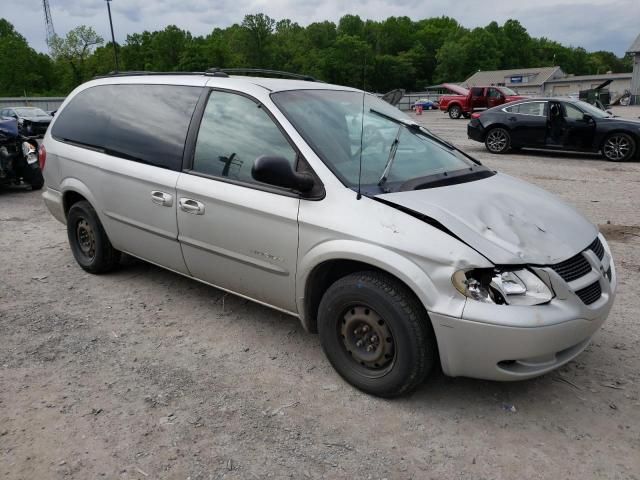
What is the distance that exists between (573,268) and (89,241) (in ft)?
13.0

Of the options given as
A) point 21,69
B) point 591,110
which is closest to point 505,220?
point 591,110

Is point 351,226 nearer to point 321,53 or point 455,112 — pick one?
point 455,112

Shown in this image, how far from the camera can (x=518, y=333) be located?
8.14ft

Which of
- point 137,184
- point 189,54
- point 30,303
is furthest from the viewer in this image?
point 189,54

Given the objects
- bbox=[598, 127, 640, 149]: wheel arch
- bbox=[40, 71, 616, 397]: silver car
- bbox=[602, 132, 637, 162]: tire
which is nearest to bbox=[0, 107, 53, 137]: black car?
bbox=[598, 127, 640, 149]: wheel arch

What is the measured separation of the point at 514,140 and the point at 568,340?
466 inches

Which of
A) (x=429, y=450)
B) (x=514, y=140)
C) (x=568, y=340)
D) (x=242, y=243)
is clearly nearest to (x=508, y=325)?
(x=568, y=340)

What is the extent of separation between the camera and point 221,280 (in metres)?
3.67

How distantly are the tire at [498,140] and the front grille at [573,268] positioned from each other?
11.6 meters

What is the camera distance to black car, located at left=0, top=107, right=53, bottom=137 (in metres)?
23.1

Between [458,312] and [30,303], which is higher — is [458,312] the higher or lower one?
the higher one

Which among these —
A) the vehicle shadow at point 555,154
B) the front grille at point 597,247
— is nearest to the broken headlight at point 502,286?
the front grille at point 597,247

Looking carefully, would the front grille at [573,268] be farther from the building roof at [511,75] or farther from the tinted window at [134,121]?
the building roof at [511,75]

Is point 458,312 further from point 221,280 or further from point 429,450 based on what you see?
point 221,280
